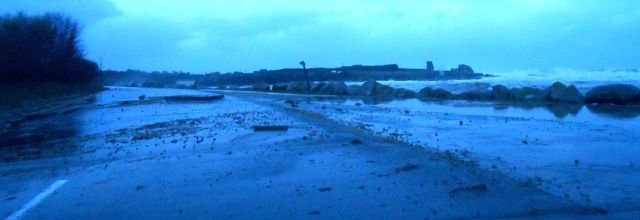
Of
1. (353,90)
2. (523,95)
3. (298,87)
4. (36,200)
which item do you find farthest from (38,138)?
(298,87)

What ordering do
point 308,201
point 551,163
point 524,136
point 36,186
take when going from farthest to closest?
point 524,136, point 551,163, point 36,186, point 308,201

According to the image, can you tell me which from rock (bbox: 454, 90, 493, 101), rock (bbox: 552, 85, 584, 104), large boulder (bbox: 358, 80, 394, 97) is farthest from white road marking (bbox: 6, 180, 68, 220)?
large boulder (bbox: 358, 80, 394, 97)

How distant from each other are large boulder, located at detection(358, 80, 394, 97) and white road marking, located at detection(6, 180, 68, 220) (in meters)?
29.8

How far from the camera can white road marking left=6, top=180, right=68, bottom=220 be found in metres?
5.42

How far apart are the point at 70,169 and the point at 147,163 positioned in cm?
106

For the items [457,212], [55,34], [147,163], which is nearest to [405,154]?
[457,212]

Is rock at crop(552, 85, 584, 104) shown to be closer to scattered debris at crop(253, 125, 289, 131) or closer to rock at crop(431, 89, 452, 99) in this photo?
rock at crop(431, 89, 452, 99)

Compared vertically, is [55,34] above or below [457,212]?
above

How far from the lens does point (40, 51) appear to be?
44.4 metres

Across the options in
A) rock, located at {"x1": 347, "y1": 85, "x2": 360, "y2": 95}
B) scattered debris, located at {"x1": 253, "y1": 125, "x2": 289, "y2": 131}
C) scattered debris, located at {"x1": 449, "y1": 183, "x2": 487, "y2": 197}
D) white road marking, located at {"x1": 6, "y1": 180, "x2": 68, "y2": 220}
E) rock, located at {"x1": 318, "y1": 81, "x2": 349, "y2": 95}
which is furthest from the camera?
rock, located at {"x1": 318, "y1": 81, "x2": 349, "y2": 95}

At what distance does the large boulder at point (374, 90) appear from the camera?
1438 inches

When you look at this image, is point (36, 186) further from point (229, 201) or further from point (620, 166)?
point (620, 166)

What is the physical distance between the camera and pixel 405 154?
27.2 feet

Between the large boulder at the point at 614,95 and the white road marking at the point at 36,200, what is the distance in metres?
19.2
